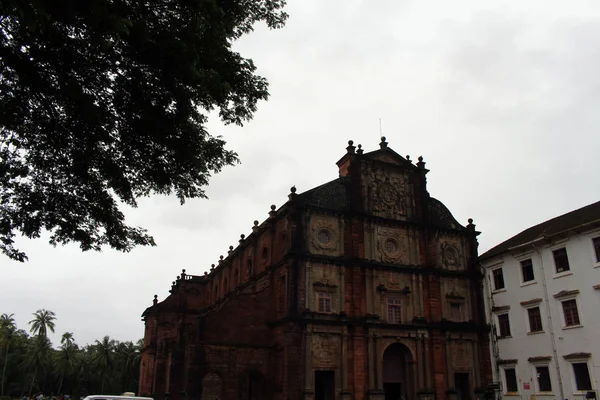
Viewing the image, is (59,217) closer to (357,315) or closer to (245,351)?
(245,351)

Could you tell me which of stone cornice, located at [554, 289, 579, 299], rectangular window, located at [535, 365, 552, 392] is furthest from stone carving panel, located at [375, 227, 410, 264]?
rectangular window, located at [535, 365, 552, 392]

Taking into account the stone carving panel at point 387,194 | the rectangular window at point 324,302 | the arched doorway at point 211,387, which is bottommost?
the arched doorway at point 211,387

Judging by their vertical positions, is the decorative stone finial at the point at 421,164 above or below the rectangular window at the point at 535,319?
above

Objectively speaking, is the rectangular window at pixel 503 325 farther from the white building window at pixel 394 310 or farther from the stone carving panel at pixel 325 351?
the stone carving panel at pixel 325 351

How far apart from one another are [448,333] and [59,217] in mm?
25590

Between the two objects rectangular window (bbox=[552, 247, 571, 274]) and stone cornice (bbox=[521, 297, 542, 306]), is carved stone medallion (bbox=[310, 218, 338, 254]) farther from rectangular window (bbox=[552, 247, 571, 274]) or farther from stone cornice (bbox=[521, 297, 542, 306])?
rectangular window (bbox=[552, 247, 571, 274])

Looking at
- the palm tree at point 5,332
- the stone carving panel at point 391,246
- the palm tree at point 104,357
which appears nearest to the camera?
the stone carving panel at point 391,246

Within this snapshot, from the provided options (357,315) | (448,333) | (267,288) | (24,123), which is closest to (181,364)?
(267,288)

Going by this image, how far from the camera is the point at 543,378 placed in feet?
91.7

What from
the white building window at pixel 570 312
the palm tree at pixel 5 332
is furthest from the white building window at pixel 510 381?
the palm tree at pixel 5 332

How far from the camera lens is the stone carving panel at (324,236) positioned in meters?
29.5

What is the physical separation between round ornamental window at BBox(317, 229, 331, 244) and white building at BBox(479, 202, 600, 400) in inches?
455

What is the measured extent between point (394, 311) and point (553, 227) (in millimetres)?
11210

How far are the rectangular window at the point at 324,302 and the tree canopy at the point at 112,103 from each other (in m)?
17.8
